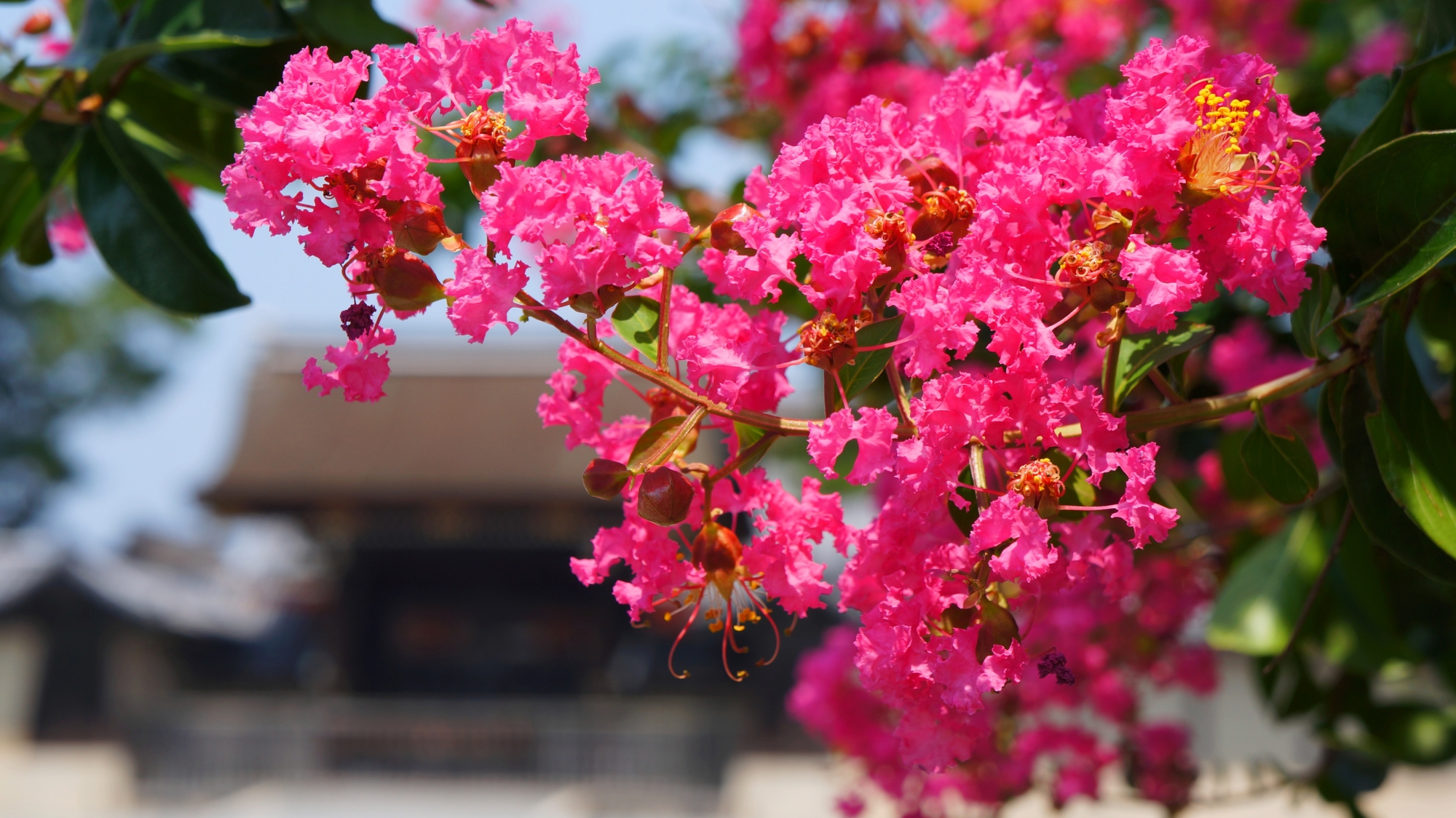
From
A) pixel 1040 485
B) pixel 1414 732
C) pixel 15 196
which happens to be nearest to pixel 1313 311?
pixel 1040 485

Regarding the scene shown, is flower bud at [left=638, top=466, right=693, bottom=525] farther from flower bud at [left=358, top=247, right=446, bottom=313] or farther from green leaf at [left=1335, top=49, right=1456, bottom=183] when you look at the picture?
green leaf at [left=1335, top=49, right=1456, bottom=183]

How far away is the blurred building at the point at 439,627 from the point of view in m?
9.19

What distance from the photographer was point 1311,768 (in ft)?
6.47

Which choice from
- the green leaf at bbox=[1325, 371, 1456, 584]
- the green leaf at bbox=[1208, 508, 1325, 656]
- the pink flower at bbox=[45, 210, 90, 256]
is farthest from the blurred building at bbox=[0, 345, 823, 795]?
the green leaf at bbox=[1325, 371, 1456, 584]

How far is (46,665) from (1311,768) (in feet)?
52.0

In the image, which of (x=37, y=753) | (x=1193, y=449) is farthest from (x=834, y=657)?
(x=37, y=753)

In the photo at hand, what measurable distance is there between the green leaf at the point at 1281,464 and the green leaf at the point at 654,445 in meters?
0.43

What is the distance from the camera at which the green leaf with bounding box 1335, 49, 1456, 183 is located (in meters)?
0.91

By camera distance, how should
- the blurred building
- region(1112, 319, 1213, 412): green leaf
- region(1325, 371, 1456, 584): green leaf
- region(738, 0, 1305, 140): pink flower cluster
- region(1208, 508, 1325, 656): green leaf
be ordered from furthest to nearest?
the blurred building → region(738, 0, 1305, 140): pink flower cluster → region(1208, 508, 1325, 656): green leaf → region(1325, 371, 1456, 584): green leaf → region(1112, 319, 1213, 412): green leaf

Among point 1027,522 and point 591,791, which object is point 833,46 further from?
point 591,791

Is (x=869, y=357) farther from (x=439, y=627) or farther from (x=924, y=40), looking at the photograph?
(x=439, y=627)

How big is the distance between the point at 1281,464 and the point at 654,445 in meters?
0.48

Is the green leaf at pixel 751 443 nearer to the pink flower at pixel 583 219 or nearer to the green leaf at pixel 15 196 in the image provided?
the pink flower at pixel 583 219

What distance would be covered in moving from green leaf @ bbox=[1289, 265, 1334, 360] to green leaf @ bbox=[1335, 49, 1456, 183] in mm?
134
